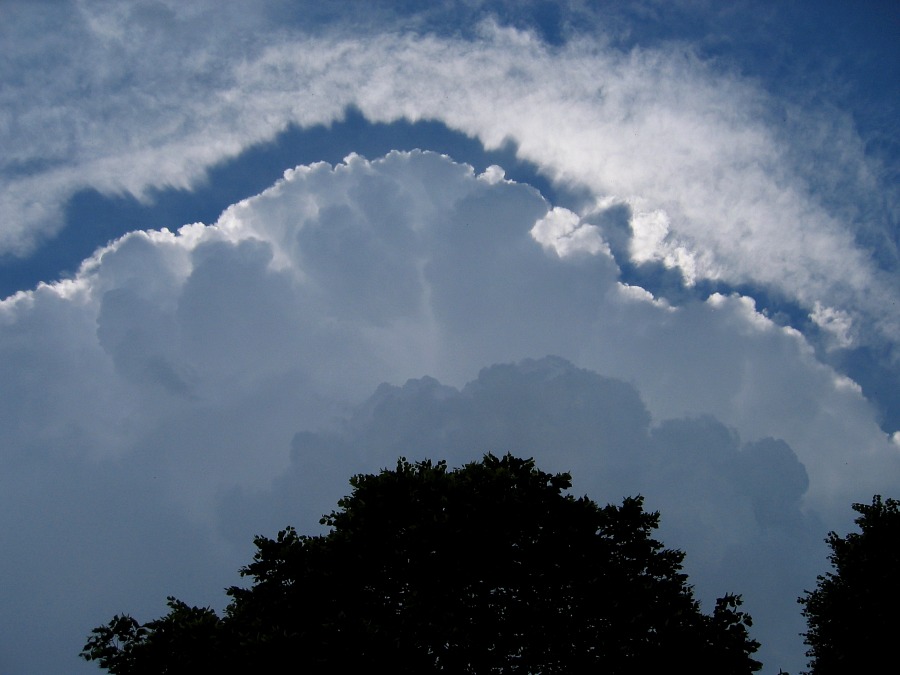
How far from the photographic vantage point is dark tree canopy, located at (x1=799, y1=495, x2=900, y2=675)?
2308cm

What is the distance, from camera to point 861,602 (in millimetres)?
24484

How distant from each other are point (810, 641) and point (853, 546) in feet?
18.6

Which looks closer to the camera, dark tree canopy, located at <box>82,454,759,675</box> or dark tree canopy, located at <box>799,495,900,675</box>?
dark tree canopy, located at <box>82,454,759,675</box>

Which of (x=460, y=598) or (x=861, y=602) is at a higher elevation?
(x=861, y=602)

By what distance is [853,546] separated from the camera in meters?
26.0

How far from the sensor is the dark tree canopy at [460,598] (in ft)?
60.3

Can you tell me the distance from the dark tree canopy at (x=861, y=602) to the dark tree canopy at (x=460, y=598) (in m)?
7.94

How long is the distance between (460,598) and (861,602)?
1862 centimetres

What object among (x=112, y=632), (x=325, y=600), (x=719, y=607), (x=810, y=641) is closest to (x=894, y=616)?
(x=810, y=641)

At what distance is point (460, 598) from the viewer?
819 inches

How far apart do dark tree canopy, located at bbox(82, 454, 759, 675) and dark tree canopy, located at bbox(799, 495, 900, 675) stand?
7.94 meters

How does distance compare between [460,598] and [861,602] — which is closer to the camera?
[460,598]

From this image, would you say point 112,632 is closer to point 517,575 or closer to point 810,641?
point 517,575

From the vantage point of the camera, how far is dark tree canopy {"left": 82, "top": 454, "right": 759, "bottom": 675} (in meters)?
18.4
